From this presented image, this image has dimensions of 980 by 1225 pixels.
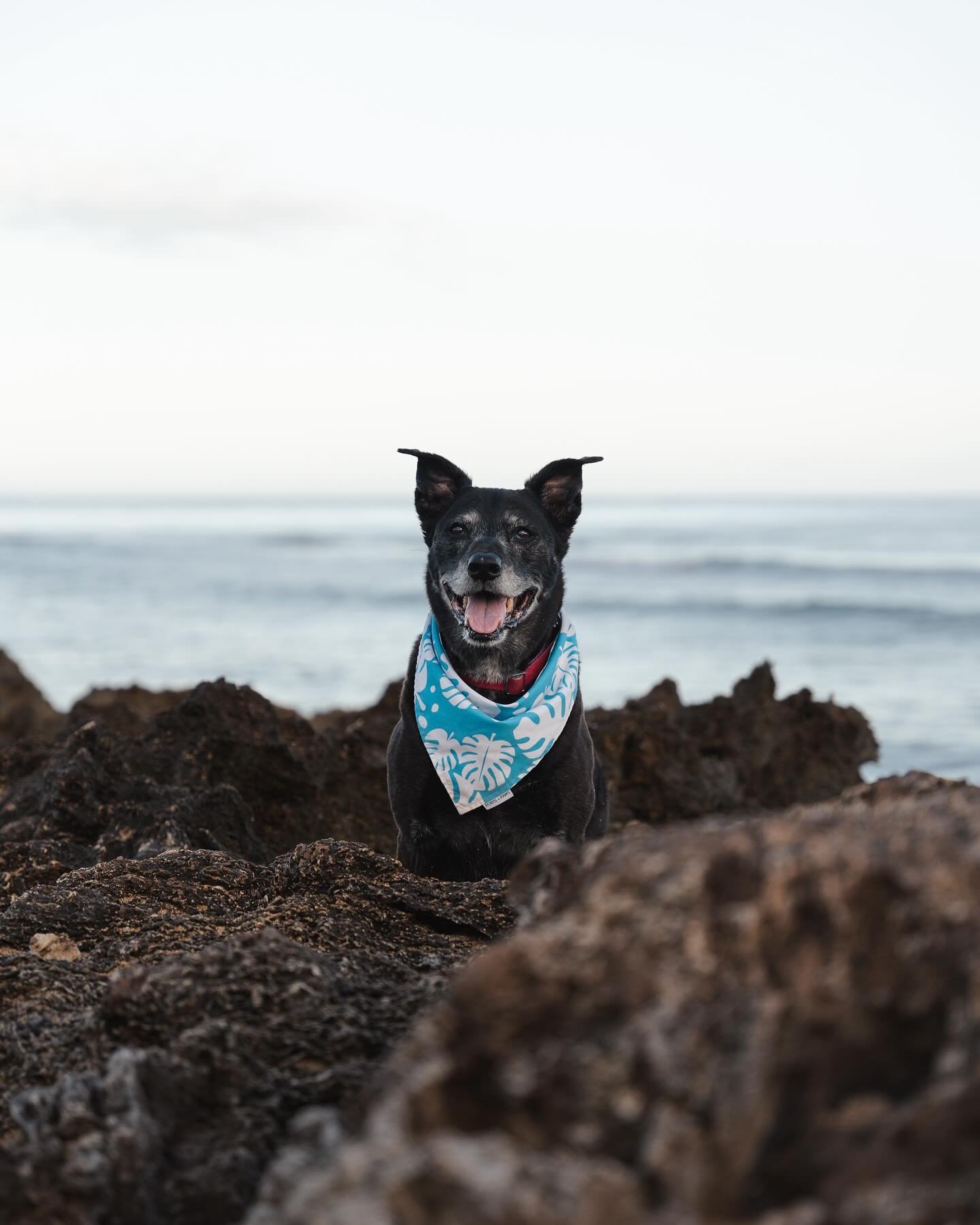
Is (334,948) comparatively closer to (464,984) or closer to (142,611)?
A: (464,984)

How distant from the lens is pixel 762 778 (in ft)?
24.9

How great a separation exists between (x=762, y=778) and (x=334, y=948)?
5.10 metres

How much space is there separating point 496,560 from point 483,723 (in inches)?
27.3

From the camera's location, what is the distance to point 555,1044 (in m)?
1.37

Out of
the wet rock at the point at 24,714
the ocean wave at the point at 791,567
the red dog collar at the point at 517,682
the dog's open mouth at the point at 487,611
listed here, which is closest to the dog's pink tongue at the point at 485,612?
the dog's open mouth at the point at 487,611

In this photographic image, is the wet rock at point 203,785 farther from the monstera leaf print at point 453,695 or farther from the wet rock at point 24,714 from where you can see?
the wet rock at point 24,714

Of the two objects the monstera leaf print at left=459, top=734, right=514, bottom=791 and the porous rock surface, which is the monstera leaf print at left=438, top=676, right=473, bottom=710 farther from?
the porous rock surface

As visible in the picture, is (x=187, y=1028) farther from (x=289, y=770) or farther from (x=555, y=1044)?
(x=289, y=770)

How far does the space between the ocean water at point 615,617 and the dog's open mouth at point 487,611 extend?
108cm

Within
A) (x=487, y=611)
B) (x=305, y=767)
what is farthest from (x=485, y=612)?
(x=305, y=767)

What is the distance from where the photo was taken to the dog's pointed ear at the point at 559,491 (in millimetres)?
5750

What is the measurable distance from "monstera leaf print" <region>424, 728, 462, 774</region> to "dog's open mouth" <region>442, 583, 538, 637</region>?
54 cm

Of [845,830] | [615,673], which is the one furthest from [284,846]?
[615,673]

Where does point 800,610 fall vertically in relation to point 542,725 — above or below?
below
